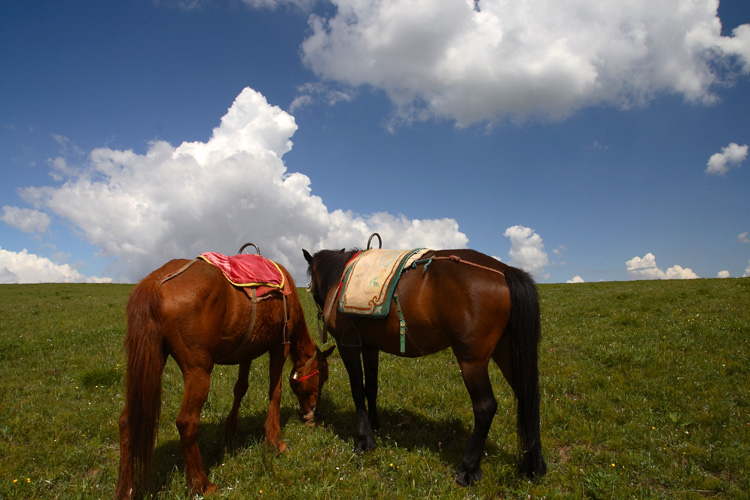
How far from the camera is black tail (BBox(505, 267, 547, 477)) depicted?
4.74m

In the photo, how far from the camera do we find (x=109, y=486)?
461 cm

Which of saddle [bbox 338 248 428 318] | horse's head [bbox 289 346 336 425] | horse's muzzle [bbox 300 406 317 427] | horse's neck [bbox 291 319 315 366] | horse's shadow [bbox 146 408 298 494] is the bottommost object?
horse's shadow [bbox 146 408 298 494]

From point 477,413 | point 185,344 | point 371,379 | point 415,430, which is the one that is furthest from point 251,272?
point 415,430

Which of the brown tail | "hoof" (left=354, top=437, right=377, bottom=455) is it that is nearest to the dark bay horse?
"hoof" (left=354, top=437, right=377, bottom=455)

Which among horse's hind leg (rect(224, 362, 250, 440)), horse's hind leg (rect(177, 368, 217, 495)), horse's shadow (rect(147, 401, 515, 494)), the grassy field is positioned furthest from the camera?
horse's hind leg (rect(224, 362, 250, 440))

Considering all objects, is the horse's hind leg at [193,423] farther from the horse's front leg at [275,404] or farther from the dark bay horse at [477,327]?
the dark bay horse at [477,327]

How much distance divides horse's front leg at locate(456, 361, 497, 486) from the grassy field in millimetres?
154

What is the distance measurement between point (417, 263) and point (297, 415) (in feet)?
11.6

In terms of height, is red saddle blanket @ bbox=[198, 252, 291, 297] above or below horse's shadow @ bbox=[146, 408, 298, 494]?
above

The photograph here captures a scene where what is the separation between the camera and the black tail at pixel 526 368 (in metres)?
4.74

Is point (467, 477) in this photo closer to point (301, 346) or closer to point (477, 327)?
point (477, 327)

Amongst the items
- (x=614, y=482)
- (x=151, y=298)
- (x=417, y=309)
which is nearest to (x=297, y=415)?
(x=417, y=309)

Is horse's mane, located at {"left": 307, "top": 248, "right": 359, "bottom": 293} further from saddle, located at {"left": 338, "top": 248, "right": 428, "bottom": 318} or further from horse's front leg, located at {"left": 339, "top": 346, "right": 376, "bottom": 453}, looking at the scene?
horse's front leg, located at {"left": 339, "top": 346, "right": 376, "bottom": 453}

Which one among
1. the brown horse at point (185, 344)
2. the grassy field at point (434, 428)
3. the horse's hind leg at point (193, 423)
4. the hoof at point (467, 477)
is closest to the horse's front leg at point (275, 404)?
the brown horse at point (185, 344)
